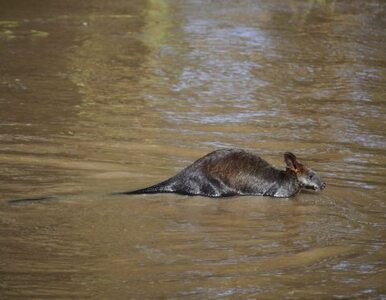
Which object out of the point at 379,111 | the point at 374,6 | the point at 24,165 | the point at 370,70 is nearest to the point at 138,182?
the point at 24,165

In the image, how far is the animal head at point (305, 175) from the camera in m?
7.40

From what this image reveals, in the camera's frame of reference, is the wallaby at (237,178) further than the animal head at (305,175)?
No

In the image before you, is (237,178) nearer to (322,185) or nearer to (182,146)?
(322,185)

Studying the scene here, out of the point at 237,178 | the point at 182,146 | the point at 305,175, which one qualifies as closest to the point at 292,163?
the point at 305,175

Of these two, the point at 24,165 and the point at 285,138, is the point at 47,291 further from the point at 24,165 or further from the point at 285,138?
the point at 285,138

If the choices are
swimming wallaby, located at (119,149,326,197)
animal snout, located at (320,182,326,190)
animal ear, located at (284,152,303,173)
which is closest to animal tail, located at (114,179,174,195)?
swimming wallaby, located at (119,149,326,197)

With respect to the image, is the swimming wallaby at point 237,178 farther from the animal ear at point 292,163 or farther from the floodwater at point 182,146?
the floodwater at point 182,146

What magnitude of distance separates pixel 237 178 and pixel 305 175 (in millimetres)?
574

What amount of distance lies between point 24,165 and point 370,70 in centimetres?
Answer: 630

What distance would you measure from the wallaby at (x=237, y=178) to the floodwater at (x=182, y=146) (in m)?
0.11

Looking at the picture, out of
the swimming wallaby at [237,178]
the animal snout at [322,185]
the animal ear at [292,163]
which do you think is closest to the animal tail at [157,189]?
the swimming wallaby at [237,178]

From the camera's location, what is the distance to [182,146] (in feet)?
28.4

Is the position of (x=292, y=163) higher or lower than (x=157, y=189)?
higher

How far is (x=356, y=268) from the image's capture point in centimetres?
582
